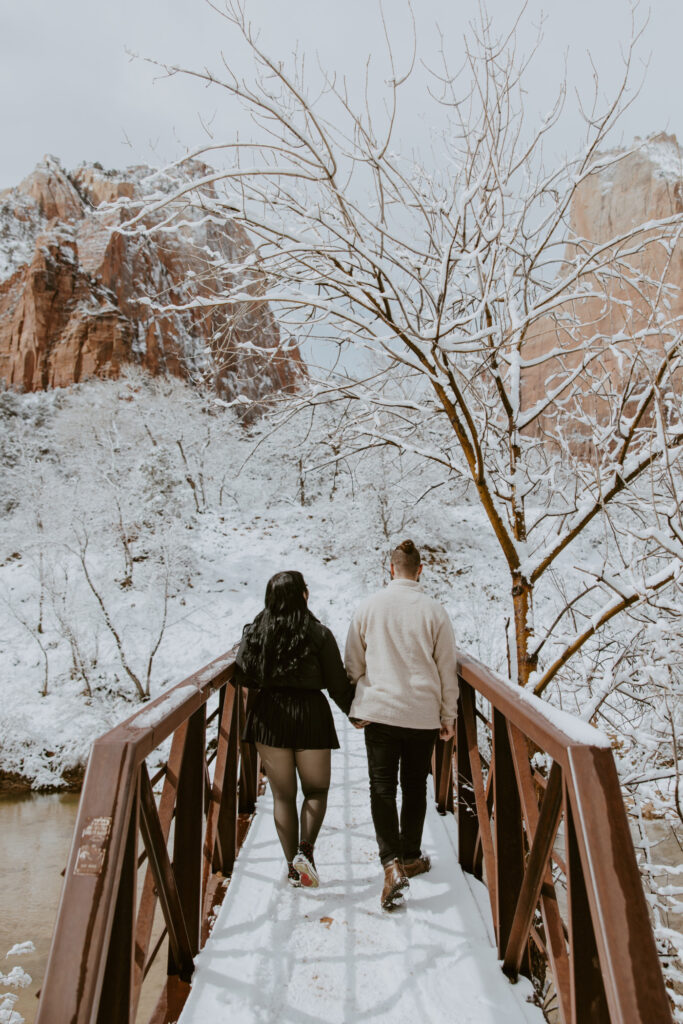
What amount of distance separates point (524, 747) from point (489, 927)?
0.96 metres

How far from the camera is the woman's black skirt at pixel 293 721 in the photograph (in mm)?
2787

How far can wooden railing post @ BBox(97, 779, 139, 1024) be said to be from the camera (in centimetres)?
140

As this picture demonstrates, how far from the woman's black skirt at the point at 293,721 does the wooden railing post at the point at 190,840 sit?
501 mm

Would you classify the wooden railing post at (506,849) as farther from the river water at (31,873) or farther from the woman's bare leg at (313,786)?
the river water at (31,873)

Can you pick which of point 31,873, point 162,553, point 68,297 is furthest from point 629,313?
point 68,297

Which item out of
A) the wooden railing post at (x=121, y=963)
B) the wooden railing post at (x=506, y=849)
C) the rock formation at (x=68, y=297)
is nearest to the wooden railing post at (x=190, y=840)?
the wooden railing post at (x=121, y=963)

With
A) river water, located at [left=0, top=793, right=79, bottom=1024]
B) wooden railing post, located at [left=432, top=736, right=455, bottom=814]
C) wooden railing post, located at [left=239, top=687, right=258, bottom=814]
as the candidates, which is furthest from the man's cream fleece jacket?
river water, located at [left=0, top=793, right=79, bottom=1024]

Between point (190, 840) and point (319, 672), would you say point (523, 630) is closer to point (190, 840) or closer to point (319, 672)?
point (319, 672)

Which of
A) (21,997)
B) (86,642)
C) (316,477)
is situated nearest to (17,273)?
(316,477)

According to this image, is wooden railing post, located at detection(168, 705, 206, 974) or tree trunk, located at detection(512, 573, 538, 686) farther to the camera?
tree trunk, located at detection(512, 573, 538, 686)

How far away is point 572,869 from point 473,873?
1803mm

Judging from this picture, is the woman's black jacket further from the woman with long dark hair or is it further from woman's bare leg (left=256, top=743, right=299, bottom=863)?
woman's bare leg (left=256, top=743, right=299, bottom=863)

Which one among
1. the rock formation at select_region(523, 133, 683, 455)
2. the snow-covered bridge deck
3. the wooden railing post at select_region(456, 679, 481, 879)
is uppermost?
the rock formation at select_region(523, 133, 683, 455)

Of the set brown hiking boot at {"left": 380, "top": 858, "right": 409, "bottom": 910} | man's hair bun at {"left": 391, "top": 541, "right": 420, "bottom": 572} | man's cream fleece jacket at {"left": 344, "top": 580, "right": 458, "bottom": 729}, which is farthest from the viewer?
man's hair bun at {"left": 391, "top": 541, "right": 420, "bottom": 572}
